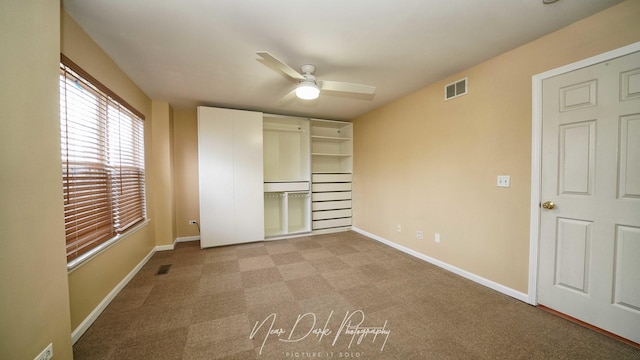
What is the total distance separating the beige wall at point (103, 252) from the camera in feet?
5.57

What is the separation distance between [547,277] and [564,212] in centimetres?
61

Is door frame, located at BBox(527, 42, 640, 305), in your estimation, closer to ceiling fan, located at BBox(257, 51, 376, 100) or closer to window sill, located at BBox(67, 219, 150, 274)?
ceiling fan, located at BBox(257, 51, 376, 100)

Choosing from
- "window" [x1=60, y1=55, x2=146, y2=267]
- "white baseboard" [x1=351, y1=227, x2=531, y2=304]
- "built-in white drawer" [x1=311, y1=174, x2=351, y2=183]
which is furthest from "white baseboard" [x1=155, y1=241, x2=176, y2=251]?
"white baseboard" [x1=351, y1=227, x2=531, y2=304]

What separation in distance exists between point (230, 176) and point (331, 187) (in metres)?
2.00

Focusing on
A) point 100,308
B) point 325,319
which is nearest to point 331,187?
point 325,319

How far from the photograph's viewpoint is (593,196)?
177 centimetres

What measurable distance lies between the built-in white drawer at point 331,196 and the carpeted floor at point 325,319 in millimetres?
1754

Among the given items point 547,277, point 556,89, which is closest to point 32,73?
point 556,89

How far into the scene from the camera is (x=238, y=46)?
206cm

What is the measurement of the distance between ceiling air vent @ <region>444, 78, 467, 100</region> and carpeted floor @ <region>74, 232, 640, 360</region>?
7.27 feet

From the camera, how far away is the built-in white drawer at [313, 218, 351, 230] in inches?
179

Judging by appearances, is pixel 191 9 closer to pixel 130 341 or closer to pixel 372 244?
pixel 130 341

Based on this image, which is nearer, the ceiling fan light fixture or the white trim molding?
the ceiling fan light fixture

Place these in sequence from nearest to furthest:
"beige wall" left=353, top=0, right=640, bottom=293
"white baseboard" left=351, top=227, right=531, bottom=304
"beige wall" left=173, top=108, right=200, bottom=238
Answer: "beige wall" left=353, top=0, right=640, bottom=293
"white baseboard" left=351, top=227, right=531, bottom=304
"beige wall" left=173, top=108, right=200, bottom=238
